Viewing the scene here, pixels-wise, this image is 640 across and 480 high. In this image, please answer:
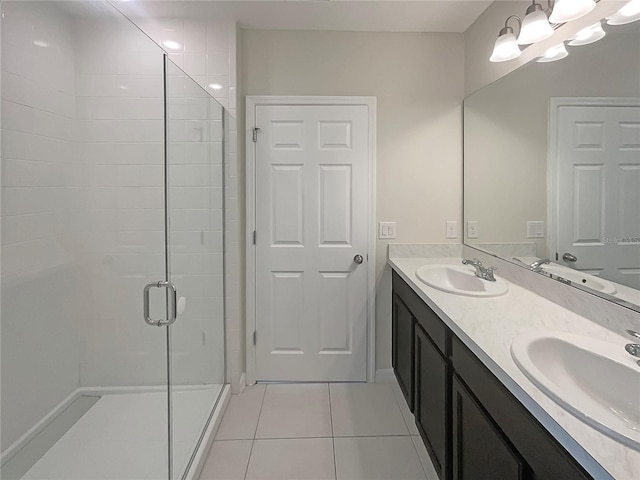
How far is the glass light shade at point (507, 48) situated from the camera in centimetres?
193

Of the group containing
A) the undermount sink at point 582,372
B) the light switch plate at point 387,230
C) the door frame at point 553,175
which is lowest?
the undermount sink at point 582,372

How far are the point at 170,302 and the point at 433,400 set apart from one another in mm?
1275

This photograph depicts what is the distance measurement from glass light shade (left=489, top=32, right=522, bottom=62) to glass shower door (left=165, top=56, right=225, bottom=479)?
160 centimetres

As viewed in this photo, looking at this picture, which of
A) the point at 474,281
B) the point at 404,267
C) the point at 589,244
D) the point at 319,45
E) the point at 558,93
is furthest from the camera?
the point at 319,45

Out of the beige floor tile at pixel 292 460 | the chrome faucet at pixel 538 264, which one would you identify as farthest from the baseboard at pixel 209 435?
the chrome faucet at pixel 538 264

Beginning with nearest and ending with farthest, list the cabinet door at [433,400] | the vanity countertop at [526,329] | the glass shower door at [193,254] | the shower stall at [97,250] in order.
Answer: the vanity countertop at [526,329]
the shower stall at [97,250]
the cabinet door at [433,400]
the glass shower door at [193,254]

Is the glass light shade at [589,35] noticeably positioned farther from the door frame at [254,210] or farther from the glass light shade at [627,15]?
the door frame at [254,210]

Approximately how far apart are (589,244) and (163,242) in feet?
5.81

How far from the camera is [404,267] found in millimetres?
2432

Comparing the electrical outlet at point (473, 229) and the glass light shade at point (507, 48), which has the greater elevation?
the glass light shade at point (507, 48)

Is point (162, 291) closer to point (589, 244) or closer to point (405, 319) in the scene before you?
point (405, 319)

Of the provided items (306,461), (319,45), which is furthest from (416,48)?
(306,461)

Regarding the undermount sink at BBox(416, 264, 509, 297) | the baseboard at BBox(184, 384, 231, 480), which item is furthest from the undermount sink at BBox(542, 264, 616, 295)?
the baseboard at BBox(184, 384, 231, 480)

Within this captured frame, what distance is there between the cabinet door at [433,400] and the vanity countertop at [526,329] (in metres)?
0.23
